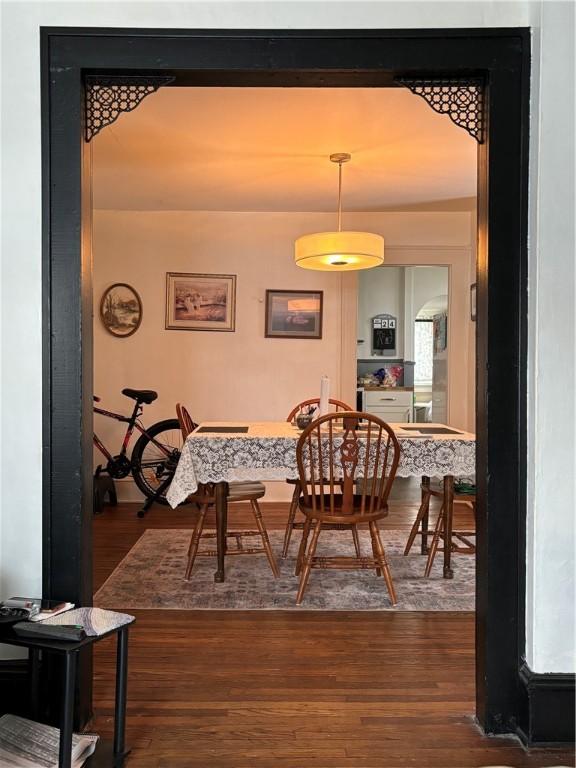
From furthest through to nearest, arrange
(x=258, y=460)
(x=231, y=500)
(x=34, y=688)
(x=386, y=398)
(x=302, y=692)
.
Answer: (x=386, y=398) < (x=231, y=500) < (x=258, y=460) < (x=302, y=692) < (x=34, y=688)

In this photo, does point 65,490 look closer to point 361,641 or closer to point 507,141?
point 361,641

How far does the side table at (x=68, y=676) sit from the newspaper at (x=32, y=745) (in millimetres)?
45

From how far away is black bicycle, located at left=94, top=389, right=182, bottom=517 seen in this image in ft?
16.6

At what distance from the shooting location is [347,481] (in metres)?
2.83

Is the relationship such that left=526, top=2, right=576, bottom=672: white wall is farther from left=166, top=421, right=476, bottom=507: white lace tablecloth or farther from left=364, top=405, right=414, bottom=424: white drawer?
left=364, top=405, right=414, bottom=424: white drawer

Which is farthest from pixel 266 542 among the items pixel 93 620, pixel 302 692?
pixel 93 620

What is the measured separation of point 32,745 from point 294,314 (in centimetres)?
422

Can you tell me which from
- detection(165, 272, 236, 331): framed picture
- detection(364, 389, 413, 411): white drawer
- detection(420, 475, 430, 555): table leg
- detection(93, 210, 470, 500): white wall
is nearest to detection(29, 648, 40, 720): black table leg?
detection(420, 475, 430, 555): table leg

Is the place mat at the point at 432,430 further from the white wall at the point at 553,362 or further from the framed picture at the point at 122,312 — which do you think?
the framed picture at the point at 122,312

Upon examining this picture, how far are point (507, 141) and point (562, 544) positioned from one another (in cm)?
123

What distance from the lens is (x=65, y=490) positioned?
5.92 feet

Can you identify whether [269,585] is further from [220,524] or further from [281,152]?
[281,152]

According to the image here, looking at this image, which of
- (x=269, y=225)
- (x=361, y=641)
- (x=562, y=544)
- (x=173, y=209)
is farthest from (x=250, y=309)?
(x=562, y=544)

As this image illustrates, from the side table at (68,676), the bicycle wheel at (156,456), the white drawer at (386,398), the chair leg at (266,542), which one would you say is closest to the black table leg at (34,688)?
the side table at (68,676)
